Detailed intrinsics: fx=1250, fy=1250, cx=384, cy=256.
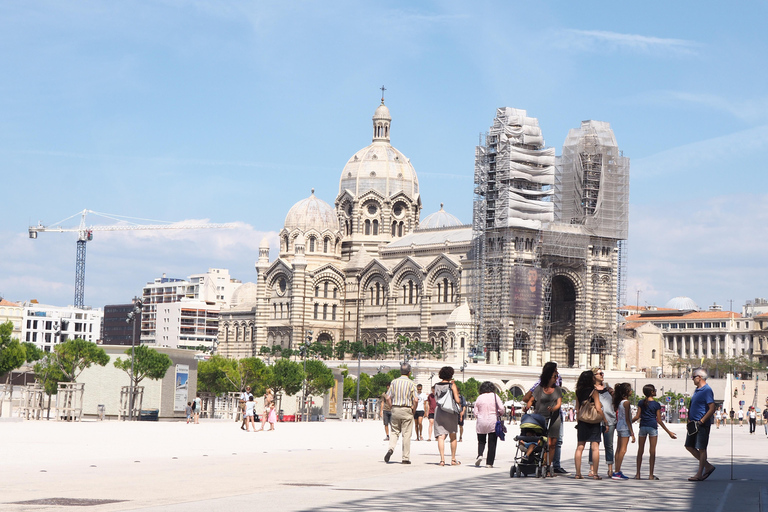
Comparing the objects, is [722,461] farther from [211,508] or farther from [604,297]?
[604,297]

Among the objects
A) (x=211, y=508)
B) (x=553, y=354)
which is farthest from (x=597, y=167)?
(x=211, y=508)

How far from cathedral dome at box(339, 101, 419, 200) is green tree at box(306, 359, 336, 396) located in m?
46.0

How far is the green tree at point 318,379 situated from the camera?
68562 millimetres

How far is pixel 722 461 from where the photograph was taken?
85.9 feet

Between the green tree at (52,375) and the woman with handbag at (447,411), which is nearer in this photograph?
the woman with handbag at (447,411)

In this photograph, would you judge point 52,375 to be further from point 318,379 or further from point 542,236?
point 542,236

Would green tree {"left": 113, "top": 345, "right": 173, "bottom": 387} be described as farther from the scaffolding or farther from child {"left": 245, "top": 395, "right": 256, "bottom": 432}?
the scaffolding

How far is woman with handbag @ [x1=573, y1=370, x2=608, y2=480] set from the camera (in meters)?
19.5

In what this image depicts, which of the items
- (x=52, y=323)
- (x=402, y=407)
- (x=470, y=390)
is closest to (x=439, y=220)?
(x=470, y=390)

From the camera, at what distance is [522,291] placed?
97000 mm

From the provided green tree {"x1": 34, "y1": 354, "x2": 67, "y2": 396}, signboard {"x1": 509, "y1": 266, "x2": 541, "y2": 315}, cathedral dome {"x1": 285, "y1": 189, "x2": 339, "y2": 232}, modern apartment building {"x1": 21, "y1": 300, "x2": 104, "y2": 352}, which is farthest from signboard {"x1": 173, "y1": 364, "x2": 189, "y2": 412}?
modern apartment building {"x1": 21, "y1": 300, "x2": 104, "y2": 352}

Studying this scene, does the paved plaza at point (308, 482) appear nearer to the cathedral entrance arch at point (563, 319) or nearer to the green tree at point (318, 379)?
the green tree at point (318, 379)

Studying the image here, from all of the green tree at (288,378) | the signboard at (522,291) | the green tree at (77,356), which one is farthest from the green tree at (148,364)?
the signboard at (522,291)

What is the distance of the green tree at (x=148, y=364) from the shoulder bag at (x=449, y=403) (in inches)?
1129
